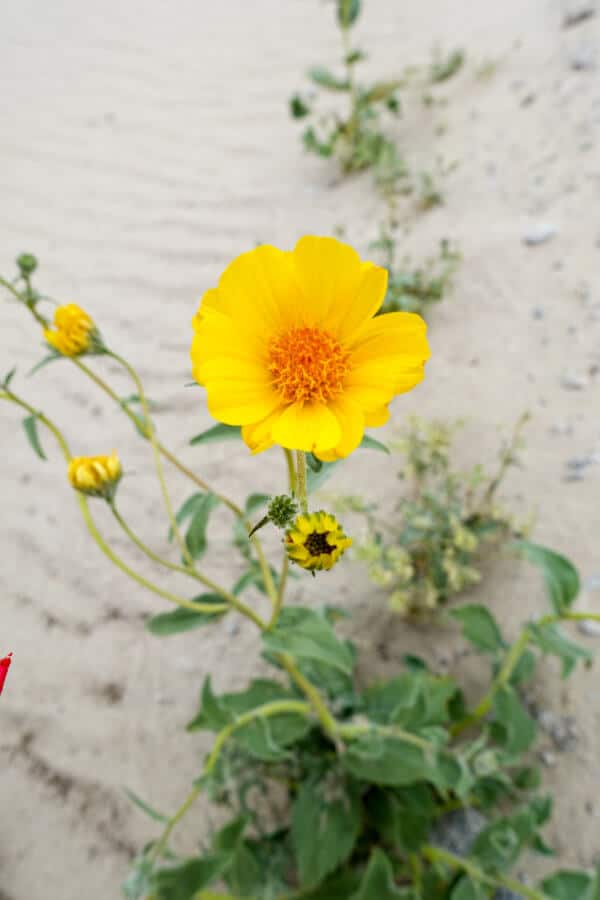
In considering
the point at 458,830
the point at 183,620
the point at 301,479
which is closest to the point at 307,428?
the point at 301,479

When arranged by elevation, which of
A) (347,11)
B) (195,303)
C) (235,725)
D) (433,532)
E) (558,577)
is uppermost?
(347,11)

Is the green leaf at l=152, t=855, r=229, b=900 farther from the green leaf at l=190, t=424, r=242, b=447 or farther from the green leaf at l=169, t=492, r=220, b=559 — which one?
the green leaf at l=190, t=424, r=242, b=447

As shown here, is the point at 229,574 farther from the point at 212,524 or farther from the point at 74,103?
Result: the point at 74,103

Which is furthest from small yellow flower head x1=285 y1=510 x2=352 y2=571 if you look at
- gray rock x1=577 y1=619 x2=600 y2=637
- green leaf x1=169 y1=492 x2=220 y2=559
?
gray rock x1=577 y1=619 x2=600 y2=637

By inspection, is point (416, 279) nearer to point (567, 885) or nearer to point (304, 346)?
point (304, 346)

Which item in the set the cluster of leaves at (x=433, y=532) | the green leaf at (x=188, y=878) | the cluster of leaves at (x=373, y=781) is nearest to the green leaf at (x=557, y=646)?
the cluster of leaves at (x=373, y=781)

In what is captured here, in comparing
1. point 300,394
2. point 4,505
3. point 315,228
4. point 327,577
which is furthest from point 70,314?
point 315,228
